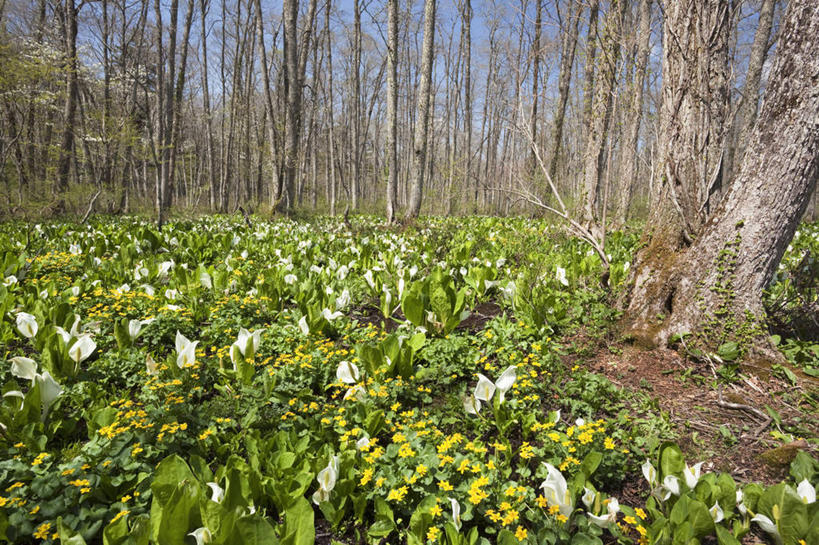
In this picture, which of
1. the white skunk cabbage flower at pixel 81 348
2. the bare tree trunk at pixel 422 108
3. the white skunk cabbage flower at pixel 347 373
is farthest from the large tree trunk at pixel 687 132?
the bare tree trunk at pixel 422 108

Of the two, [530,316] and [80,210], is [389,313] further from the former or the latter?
[80,210]

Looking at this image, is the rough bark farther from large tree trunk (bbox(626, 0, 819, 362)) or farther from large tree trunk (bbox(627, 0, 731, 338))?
large tree trunk (bbox(626, 0, 819, 362))

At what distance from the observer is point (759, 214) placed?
2.71 meters

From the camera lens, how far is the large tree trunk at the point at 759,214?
8.30 ft

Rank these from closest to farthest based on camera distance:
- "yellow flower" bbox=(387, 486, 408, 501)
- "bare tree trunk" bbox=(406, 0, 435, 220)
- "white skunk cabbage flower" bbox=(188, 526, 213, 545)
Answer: "white skunk cabbage flower" bbox=(188, 526, 213, 545) → "yellow flower" bbox=(387, 486, 408, 501) → "bare tree trunk" bbox=(406, 0, 435, 220)

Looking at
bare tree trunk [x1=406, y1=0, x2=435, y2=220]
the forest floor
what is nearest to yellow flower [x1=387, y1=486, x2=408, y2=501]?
the forest floor

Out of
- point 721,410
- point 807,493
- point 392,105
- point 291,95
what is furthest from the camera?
point 291,95

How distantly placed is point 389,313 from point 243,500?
8.47 ft

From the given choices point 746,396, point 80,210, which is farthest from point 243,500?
point 80,210

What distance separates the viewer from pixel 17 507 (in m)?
1.63

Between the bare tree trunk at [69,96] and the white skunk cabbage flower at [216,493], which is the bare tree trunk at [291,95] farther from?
Result: the white skunk cabbage flower at [216,493]

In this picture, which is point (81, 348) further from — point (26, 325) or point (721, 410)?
point (721, 410)

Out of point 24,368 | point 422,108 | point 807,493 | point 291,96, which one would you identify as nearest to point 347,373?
point 24,368

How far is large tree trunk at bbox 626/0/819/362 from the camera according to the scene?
253 centimetres
